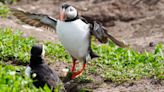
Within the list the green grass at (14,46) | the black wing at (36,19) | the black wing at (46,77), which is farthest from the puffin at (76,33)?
the black wing at (46,77)

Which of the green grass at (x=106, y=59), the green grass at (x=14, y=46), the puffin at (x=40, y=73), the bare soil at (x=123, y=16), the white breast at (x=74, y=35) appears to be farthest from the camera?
the bare soil at (x=123, y=16)

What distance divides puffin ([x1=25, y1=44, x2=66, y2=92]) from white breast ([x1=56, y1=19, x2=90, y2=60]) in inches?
47.3

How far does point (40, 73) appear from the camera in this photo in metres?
6.77

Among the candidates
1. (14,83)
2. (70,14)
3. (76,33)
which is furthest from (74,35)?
(14,83)

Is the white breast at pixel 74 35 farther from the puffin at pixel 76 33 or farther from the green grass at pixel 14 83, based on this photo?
the green grass at pixel 14 83

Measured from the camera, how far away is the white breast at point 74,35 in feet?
26.9

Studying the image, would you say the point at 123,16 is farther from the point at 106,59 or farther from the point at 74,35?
the point at 74,35

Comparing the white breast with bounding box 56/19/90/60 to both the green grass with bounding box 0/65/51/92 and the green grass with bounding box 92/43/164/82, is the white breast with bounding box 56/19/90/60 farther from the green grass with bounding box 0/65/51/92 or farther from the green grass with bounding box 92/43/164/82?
the green grass with bounding box 0/65/51/92

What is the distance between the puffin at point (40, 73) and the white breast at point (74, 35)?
3.94 ft

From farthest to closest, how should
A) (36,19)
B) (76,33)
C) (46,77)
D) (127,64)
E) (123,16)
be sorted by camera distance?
(123,16)
(36,19)
(127,64)
(76,33)
(46,77)

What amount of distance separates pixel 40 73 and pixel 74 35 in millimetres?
1543

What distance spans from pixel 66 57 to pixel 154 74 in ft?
5.26

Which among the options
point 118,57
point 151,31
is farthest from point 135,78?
point 151,31

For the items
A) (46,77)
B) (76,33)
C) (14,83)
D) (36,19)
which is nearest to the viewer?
(14,83)
